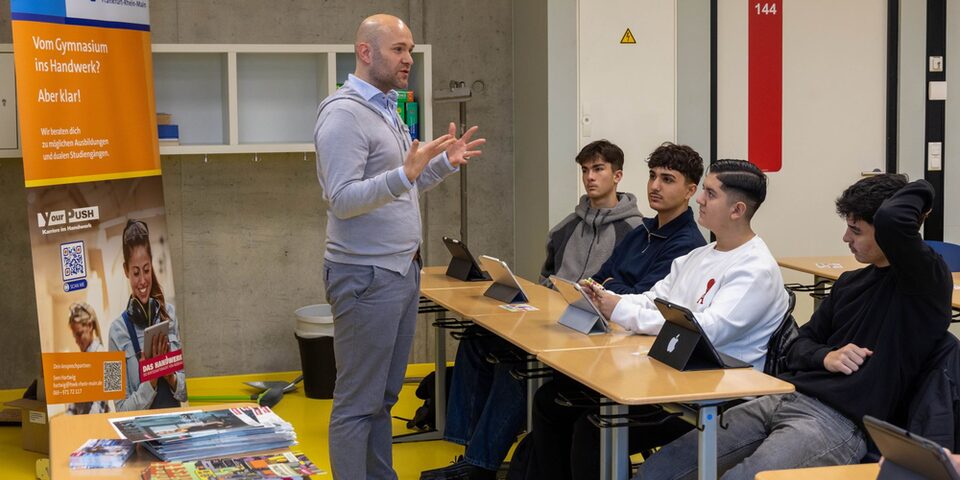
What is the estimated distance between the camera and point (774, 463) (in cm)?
265

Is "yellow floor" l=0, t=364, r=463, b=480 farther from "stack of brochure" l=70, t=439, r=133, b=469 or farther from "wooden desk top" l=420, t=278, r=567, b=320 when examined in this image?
"stack of brochure" l=70, t=439, r=133, b=469

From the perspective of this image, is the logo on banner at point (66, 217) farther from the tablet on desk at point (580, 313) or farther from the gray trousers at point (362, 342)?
the tablet on desk at point (580, 313)

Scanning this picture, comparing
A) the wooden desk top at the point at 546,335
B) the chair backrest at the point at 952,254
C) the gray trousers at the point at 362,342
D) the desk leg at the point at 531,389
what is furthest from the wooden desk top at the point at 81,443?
the chair backrest at the point at 952,254

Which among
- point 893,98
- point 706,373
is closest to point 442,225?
point 893,98

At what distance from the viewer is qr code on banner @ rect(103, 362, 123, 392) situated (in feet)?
15.1

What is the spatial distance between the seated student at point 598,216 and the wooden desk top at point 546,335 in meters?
0.85

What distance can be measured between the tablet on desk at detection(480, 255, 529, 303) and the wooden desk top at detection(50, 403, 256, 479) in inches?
67.2

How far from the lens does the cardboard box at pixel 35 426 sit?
188 inches

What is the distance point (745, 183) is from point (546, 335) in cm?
78

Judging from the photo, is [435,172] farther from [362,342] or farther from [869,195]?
[869,195]

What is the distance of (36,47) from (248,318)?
7.23ft

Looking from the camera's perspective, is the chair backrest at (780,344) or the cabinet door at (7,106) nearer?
the chair backrest at (780,344)

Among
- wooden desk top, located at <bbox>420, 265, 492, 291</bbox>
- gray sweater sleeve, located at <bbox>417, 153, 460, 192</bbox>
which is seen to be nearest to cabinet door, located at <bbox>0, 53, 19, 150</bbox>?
wooden desk top, located at <bbox>420, 265, 492, 291</bbox>

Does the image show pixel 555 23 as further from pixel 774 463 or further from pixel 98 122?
pixel 774 463
